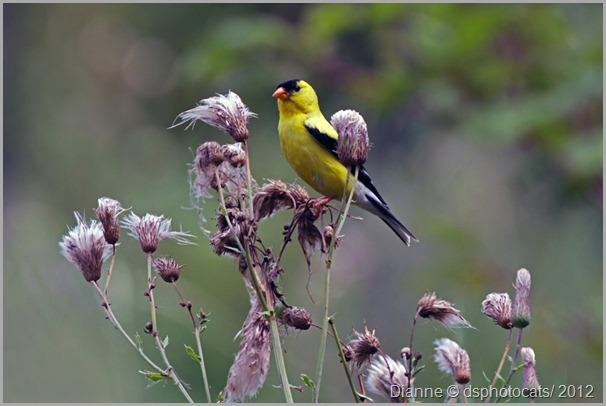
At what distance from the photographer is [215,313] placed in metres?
4.88

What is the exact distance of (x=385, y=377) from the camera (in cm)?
172

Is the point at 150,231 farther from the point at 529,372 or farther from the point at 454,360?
the point at 529,372

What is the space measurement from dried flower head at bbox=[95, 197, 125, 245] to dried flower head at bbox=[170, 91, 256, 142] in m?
0.25

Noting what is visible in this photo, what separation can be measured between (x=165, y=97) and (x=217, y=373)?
3857 mm

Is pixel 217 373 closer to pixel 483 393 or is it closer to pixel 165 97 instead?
pixel 483 393

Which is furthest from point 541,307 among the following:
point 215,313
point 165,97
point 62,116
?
point 62,116

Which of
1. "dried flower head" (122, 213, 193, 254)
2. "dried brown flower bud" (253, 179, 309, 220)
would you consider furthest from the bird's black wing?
"dried flower head" (122, 213, 193, 254)

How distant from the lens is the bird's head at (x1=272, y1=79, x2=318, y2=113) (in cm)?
320

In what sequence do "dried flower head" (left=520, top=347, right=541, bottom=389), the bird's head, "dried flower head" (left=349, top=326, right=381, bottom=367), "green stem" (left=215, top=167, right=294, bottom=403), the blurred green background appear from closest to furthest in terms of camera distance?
"green stem" (left=215, top=167, right=294, bottom=403) < "dried flower head" (left=520, top=347, right=541, bottom=389) < "dried flower head" (left=349, top=326, right=381, bottom=367) < the bird's head < the blurred green background

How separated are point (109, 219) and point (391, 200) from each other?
4683 mm

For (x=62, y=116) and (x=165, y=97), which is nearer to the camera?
(x=165, y=97)

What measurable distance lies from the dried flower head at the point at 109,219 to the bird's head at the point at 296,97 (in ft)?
5.07

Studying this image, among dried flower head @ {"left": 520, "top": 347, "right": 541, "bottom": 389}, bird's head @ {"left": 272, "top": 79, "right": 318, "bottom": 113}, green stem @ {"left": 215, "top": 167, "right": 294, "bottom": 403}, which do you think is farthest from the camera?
bird's head @ {"left": 272, "top": 79, "right": 318, "bottom": 113}

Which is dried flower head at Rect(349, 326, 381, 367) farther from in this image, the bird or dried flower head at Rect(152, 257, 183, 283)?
the bird
